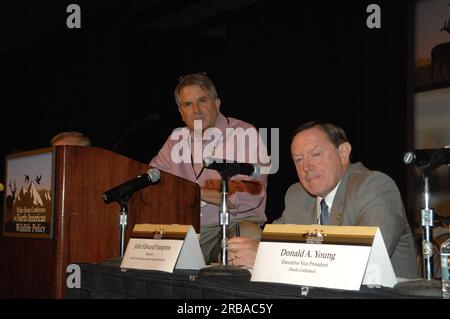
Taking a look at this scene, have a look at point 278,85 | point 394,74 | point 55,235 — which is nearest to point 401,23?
point 394,74

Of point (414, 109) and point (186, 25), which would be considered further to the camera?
point (186, 25)

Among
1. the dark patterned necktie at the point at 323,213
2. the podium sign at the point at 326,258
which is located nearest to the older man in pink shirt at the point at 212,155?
the dark patterned necktie at the point at 323,213

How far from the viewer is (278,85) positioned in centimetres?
652

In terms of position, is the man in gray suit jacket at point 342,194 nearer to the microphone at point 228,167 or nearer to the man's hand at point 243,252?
the man's hand at point 243,252

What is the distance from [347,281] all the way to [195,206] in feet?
5.04

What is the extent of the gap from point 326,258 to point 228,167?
0.66 meters

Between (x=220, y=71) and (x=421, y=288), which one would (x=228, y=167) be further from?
(x=220, y=71)

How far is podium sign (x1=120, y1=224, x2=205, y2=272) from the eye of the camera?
7.66 feet

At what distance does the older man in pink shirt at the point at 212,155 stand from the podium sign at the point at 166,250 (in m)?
0.85

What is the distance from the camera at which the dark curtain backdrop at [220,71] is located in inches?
213

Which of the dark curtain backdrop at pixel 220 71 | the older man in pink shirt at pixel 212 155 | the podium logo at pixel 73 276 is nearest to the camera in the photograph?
the podium logo at pixel 73 276

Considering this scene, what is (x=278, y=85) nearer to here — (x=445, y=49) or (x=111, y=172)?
(x=445, y=49)

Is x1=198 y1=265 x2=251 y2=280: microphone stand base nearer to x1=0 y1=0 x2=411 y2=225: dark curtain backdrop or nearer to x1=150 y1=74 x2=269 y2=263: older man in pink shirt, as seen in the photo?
x1=150 y1=74 x2=269 y2=263: older man in pink shirt

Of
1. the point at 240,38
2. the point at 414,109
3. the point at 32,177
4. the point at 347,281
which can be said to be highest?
the point at 240,38
